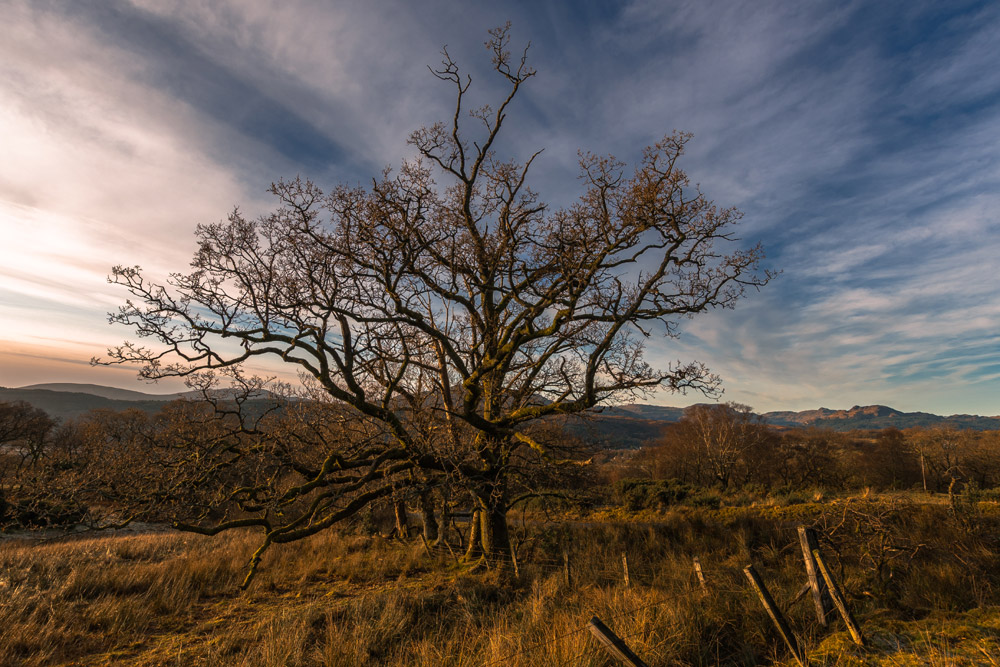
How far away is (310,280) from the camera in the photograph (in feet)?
23.5

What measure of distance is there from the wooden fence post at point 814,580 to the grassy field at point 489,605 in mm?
244

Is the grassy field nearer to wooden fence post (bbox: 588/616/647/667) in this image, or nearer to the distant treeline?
wooden fence post (bbox: 588/616/647/667)

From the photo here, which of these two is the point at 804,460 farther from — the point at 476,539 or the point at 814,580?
the point at 814,580

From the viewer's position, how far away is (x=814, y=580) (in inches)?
207

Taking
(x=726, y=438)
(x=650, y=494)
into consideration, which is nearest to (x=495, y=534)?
(x=650, y=494)

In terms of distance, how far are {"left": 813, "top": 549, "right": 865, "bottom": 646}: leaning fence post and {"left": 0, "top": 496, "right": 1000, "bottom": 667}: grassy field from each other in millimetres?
159

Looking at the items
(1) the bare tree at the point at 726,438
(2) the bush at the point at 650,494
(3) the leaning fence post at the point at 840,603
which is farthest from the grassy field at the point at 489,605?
(1) the bare tree at the point at 726,438

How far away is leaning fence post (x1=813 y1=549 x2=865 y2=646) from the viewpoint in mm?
4644

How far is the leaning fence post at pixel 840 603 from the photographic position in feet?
15.2

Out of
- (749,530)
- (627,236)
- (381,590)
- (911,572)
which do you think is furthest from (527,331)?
(749,530)

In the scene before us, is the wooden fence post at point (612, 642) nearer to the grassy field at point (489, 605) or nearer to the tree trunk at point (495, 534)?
the grassy field at point (489, 605)

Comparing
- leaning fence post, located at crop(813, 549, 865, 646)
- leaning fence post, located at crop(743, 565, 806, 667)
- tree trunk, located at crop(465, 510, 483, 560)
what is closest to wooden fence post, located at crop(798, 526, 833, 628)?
leaning fence post, located at crop(813, 549, 865, 646)

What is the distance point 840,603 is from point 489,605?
522 cm

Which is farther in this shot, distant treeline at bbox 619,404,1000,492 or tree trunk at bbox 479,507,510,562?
distant treeline at bbox 619,404,1000,492
